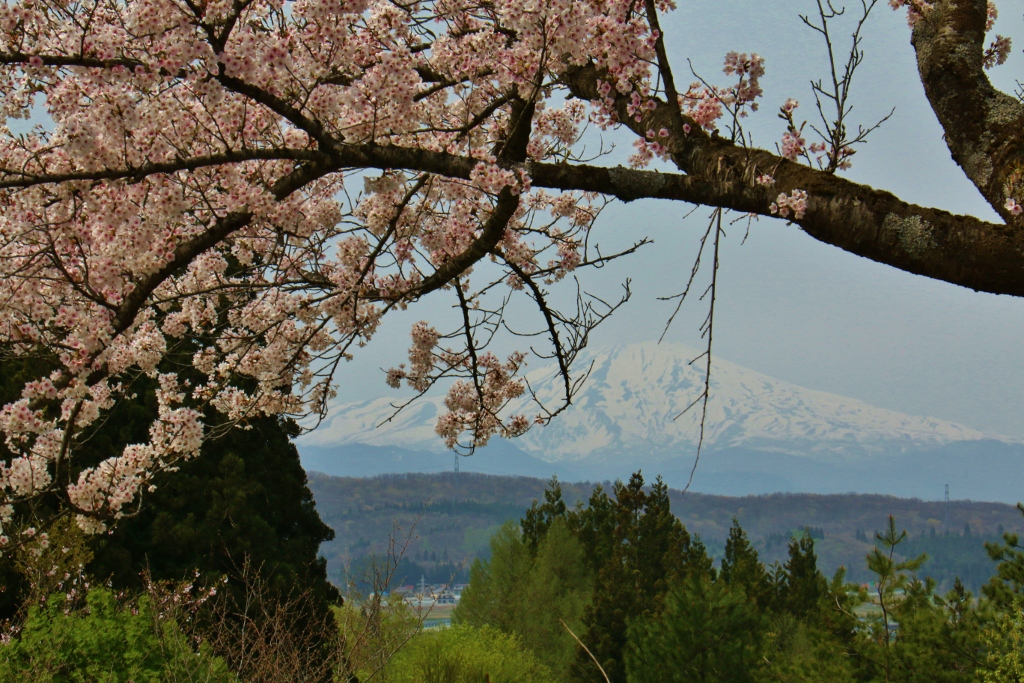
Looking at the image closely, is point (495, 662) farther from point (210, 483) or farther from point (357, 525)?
point (357, 525)

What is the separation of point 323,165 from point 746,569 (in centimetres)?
3494

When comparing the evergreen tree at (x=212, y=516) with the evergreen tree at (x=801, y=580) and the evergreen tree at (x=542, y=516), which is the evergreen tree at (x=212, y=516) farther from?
the evergreen tree at (x=801, y=580)

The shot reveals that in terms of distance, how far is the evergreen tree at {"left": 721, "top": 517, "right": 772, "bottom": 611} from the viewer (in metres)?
34.7

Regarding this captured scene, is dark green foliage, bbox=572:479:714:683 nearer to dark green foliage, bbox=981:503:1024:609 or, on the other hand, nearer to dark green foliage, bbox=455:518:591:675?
dark green foliage, bbox=455:518:591:675

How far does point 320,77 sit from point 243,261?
2.22m

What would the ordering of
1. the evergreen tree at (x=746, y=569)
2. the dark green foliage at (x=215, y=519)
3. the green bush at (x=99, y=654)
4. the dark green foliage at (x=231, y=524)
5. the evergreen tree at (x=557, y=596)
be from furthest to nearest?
the evergreen tree at (x=746, y=569), the evergreen tree at (x=557, y=596), the dark green foliage at (x=231, y=524), the dark green foliage at (x=215, y=519), the green bush at (x=99, y=654)

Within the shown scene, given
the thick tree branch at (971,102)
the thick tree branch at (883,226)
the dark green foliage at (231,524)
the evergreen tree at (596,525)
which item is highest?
the thick tree branch at (971,102)

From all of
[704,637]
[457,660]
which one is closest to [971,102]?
[457,660]

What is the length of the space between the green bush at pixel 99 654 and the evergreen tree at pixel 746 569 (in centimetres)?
2598

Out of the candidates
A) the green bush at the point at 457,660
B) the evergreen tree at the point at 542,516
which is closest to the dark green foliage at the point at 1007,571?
the green bush at the point at 457,660

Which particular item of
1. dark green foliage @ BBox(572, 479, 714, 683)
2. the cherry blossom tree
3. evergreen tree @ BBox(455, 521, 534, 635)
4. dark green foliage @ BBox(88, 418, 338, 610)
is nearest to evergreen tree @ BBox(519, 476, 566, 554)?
evergreen tree @ BBox(455, 521, 534, 635)

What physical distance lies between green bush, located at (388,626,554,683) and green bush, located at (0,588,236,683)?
30.4ft

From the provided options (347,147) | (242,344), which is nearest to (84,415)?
(242,344)

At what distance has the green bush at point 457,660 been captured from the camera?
64.1 feet
